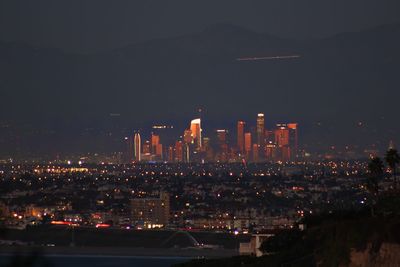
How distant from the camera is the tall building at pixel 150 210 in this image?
71.0 metres

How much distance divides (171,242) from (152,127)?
62.9m

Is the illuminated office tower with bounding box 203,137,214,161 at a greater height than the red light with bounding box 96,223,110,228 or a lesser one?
greater

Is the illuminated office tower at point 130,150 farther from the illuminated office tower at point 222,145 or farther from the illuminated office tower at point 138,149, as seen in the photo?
the illuminated office tower at point 222,145

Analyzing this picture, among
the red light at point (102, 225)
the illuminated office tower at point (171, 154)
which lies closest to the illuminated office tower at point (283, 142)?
the illuminated office tower at point (171, 154)

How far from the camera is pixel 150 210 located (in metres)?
72.6

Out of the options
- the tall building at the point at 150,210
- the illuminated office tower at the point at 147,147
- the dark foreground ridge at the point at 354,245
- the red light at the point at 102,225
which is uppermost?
the illuminated office tower at the point at 147,147

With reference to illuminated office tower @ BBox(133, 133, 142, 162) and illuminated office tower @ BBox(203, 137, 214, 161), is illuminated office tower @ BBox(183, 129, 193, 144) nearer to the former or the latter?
illuminated office tower @ BBox(203, 137, 214, 161)

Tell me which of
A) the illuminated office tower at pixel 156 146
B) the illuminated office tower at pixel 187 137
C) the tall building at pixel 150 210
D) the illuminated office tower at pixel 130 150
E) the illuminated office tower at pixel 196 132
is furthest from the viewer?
the illuminated office tower at pixel 130 150

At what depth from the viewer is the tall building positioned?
71000 millimetres

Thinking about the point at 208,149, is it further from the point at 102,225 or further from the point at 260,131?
the point at 102,225

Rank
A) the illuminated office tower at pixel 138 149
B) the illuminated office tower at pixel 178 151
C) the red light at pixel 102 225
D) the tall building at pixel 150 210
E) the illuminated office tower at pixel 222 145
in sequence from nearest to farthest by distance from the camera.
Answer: the red light at pixel 102 225 → the tall building at pixel 150 210 → the illuminated office tower at pixel 222 145 → the illuminated office tower at pixel 178 151 → the illuminated office tower at pixel 138 149

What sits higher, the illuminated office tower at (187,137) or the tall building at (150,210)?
the illuminated office tower at (187,137)

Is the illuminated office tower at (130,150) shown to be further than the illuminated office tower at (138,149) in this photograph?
Yes

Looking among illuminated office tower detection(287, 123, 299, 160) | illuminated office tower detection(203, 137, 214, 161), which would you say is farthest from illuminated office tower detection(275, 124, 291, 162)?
illuminated office tower detection(203, 137, 214, 161)
